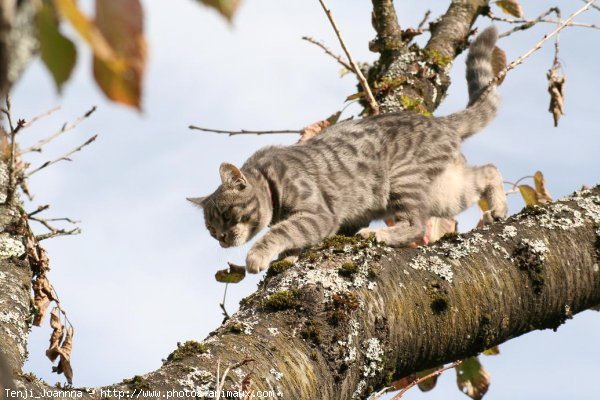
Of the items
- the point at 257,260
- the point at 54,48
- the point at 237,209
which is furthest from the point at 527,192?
the point at 54,48

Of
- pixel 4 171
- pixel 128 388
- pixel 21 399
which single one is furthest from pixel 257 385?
pixel 4 171

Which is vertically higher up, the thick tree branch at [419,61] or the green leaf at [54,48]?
the thick tree branch at [419,61]

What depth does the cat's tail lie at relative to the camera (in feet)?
18.0

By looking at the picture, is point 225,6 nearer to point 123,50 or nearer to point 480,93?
point 123,50

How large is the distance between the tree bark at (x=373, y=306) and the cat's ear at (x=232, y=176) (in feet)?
5.45

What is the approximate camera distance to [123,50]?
2.69ft

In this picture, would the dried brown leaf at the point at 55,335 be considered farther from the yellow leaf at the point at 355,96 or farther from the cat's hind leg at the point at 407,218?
the yellow leaf at the point at 355,96

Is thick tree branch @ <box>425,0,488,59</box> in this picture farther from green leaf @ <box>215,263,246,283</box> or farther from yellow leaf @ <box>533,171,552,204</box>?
green leaf @ <box>215,263,246,283</box>

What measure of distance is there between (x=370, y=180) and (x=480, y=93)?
112cm

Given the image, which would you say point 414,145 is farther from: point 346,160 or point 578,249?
point 578,249

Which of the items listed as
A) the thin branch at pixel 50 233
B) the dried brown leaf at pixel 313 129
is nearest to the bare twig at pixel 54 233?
the thin branch at pixel 50 233

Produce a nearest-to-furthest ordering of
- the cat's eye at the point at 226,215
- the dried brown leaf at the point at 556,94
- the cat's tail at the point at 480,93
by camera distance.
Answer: the dried brown leaf at the point at 556,94
the cat's eye at the point at 226,215
the cat's tail at the point at 480,93

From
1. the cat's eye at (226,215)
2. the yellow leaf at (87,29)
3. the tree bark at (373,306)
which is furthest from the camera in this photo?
the cat's eye at (226,215)

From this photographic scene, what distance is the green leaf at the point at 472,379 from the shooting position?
4.46 metres
